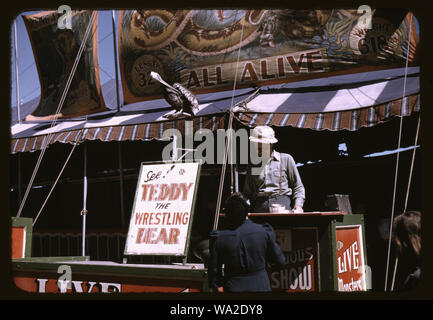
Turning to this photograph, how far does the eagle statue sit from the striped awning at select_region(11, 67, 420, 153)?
308mm

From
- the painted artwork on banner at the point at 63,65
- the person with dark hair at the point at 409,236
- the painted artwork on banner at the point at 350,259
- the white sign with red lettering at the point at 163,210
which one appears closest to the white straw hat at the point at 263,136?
the white sign with red lettering at the point at 163,210

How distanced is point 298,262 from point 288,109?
2.96 metres

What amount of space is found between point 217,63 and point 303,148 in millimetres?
2131

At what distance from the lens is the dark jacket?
2871 millimetres

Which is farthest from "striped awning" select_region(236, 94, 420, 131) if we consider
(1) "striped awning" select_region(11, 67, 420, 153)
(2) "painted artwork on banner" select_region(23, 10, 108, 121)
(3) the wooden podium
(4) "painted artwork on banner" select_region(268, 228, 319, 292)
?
(2) "painted artwork on banner" select_region(23, 10, 108, 121)

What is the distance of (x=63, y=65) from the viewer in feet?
28.4

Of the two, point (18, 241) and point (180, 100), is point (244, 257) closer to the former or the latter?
point (18, 241)

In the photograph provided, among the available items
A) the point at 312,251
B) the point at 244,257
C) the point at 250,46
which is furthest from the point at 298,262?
the point at 250,46

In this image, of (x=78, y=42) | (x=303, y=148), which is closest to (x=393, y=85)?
(x=303, y=148)

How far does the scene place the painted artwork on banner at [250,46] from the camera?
19.8 ft

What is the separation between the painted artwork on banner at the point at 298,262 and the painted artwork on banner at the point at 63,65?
19.9 feet

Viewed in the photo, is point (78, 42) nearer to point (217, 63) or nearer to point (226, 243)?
point (217, 63)

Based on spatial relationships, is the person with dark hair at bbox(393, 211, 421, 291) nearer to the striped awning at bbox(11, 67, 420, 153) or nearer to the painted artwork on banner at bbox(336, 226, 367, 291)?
the painted artwork on banner at bbox(336, 226, 367, 291)
